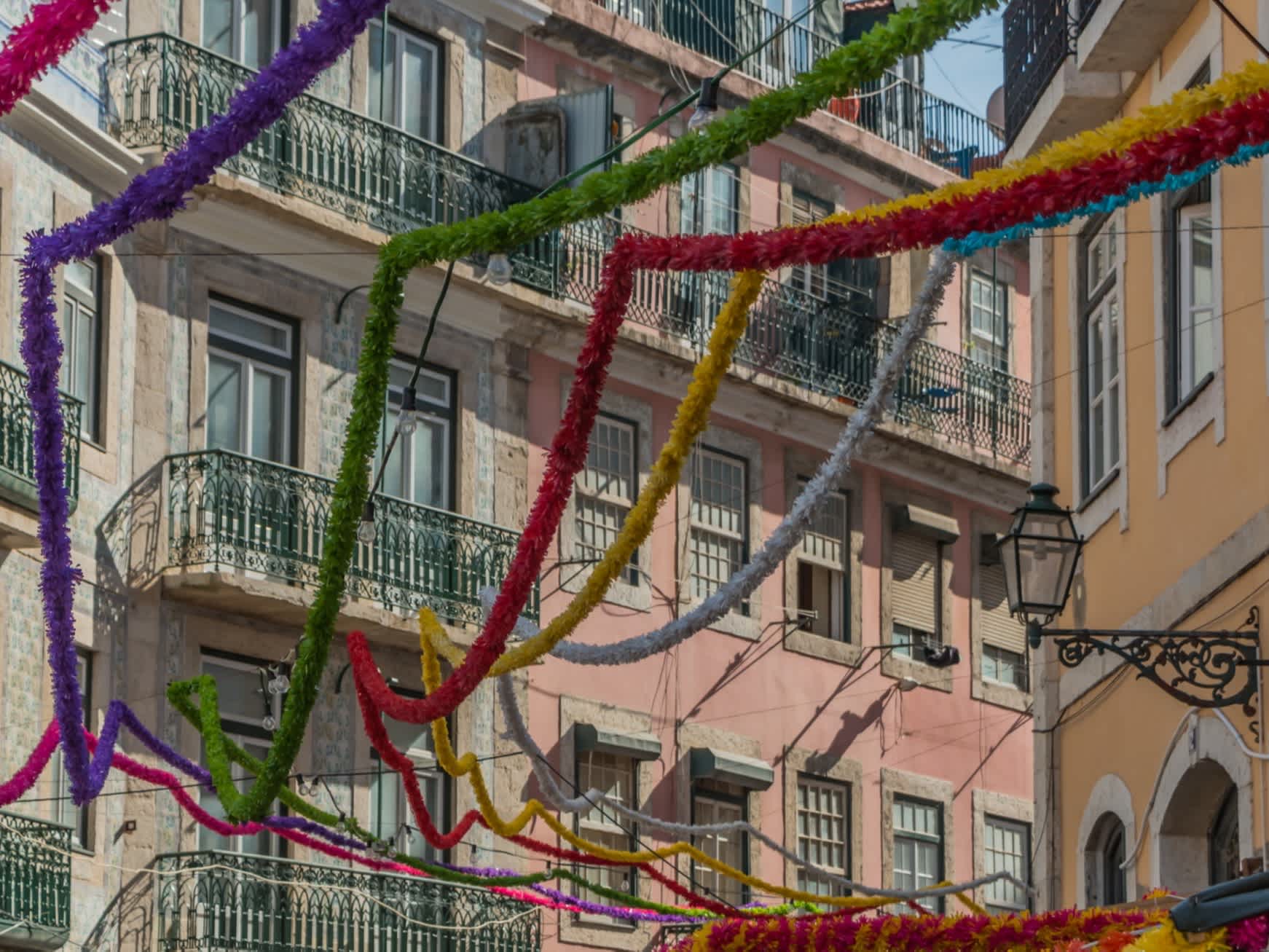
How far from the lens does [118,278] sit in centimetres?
2338

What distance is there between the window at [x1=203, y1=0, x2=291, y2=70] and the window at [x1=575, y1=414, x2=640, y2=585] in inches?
184

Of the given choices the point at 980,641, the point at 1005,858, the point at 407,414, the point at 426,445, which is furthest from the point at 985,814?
the point at 407,414

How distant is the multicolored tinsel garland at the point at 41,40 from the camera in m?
7.20

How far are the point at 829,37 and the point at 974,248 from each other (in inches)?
957

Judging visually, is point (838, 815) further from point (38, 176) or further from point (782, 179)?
Result: point (38, 176)

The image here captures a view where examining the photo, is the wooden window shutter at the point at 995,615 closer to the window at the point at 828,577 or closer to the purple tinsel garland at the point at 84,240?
the window at the point at 828,577

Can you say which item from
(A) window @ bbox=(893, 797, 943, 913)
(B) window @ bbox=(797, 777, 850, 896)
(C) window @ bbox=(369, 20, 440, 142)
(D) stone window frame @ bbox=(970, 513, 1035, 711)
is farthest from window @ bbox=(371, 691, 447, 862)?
(D) stone window frame @ bbox=(970, 513, 1035, 711)

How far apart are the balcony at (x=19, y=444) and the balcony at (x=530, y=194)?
2.00m

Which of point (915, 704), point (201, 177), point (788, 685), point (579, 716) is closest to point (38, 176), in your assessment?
point (579, 716)

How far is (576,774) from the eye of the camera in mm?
26641

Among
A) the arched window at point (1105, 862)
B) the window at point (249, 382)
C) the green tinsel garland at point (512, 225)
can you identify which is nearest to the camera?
the green tinsel garland at point (512, 225)

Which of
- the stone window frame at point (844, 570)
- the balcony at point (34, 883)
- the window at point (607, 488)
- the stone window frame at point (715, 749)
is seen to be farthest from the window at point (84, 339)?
the stone window frame at point (844, 570)

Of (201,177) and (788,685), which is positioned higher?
(788,685)

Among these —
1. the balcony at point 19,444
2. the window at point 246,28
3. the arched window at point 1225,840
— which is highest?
the window at point 246,28
